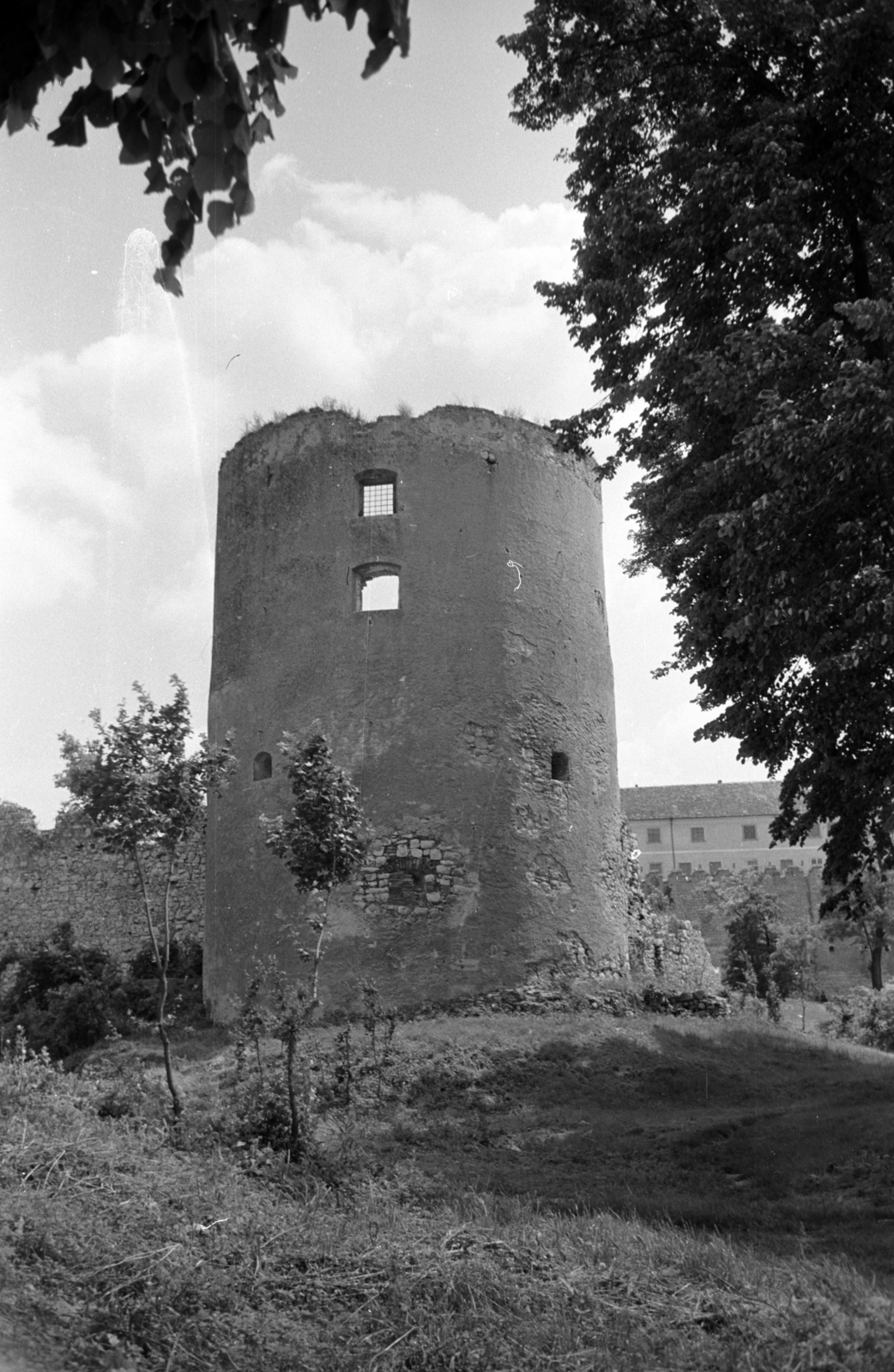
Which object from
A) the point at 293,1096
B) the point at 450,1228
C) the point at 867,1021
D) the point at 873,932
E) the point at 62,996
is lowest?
the point at 867,1021

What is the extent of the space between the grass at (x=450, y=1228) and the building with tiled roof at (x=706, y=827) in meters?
57.9

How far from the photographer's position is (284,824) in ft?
41.2

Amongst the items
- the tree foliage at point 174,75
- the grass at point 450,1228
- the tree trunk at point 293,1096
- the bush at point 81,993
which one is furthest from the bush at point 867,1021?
the tree foliage at point 174,75

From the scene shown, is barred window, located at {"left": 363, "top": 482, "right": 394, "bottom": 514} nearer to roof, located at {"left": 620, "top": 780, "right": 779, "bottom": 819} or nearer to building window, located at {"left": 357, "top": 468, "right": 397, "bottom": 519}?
building window, located at {"left": 357, "top": 468, "right": 397, "bottom": 519}

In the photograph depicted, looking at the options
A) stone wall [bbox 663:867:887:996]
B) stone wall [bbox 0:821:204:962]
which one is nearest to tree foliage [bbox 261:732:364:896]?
stone wall [bbox 0:821:204:962]

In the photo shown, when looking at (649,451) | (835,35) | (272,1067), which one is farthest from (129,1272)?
(835,35)

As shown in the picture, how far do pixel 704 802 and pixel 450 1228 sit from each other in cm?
6600

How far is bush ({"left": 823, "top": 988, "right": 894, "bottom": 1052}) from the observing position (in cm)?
2272

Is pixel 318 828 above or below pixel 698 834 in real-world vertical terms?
below

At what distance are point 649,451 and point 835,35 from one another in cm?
382

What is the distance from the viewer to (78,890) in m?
22.7

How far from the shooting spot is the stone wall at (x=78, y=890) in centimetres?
2150

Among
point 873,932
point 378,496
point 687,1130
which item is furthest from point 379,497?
point 873,932

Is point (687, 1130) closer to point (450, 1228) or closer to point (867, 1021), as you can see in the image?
point (450, 1228)
